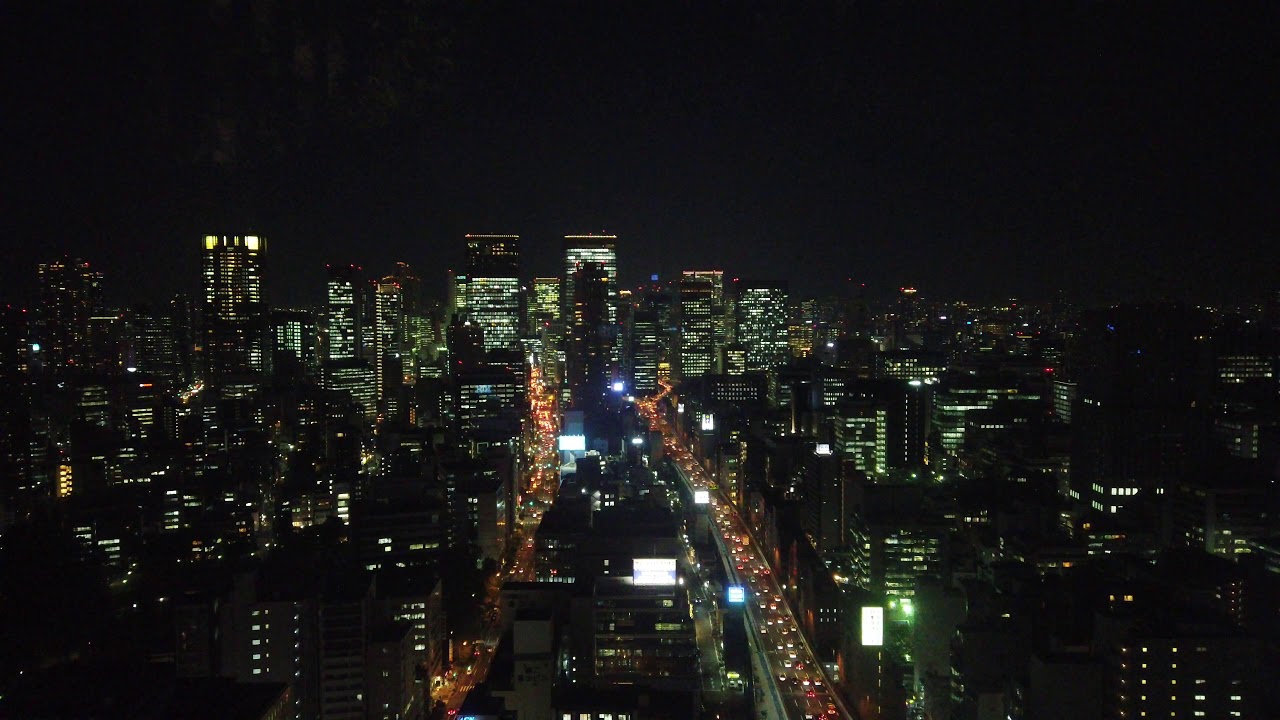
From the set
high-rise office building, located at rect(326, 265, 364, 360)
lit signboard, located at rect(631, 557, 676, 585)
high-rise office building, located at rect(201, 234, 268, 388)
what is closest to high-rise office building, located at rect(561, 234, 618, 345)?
high-rise office building, located at rect(326, 265, 364, 360)

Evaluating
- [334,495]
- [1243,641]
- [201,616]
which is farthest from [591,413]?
[1243,641]

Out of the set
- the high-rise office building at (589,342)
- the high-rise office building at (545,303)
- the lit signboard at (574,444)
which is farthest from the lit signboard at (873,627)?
the high-rise office building at (545,303)

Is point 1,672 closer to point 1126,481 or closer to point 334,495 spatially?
point 334,495

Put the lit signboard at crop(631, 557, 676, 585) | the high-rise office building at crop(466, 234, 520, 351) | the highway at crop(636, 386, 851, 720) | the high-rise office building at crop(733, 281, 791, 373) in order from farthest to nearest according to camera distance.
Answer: the high-rise office building at crop(733, 281, 791, 373), the high-rise office building at crop(466, 234, 520, 351), the lit signboard at crop(631, 557, 676, 585), the highway at crop(636, 386, 851, 720)

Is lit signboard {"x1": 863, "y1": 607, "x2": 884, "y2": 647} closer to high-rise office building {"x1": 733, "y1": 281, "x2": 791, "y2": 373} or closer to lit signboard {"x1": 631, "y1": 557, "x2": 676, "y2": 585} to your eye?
lit signboard {"x1": 631, "y1": 557, "x2": 676, "y2": 585}

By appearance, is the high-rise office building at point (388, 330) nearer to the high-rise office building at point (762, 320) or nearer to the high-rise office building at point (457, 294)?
the high-rise office building at point (457, 294)

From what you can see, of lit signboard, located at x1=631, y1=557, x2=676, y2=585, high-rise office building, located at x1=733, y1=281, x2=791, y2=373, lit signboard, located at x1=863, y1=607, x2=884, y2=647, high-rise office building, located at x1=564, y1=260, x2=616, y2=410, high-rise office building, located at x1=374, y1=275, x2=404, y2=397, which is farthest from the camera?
high-rise office building, located at x1=733, y1=281, x2=791, y2=373
